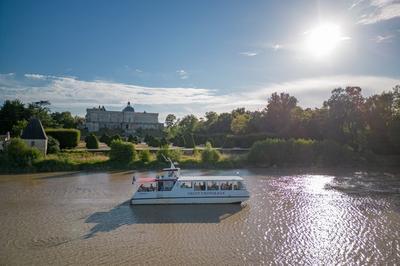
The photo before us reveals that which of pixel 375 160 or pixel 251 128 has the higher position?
pixel 251 128

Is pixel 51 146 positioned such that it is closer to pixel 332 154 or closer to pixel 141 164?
pixel 141 164

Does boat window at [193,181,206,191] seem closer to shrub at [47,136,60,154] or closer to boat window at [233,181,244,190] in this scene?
boat window at [233,181,244,190]

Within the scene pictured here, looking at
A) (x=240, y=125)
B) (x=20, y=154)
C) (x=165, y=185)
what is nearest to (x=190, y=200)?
(x=165, y=185)

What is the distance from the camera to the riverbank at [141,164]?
41.2 m

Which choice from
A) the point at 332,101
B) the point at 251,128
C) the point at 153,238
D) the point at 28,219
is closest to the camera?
the point at 153,238

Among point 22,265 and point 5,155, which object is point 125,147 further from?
point 22,265

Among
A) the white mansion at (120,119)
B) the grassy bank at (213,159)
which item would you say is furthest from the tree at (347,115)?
the white mansion at (120,119)

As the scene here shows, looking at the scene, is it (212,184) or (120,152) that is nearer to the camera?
(212,184)

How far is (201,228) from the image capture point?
1936 centimetres

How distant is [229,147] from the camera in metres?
69.8

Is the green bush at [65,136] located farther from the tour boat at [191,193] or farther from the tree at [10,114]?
the tour boat at [191,193]

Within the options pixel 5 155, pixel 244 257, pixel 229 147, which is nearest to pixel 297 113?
pixel 229 147

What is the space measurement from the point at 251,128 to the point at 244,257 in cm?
6043

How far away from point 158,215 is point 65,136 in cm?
3670
